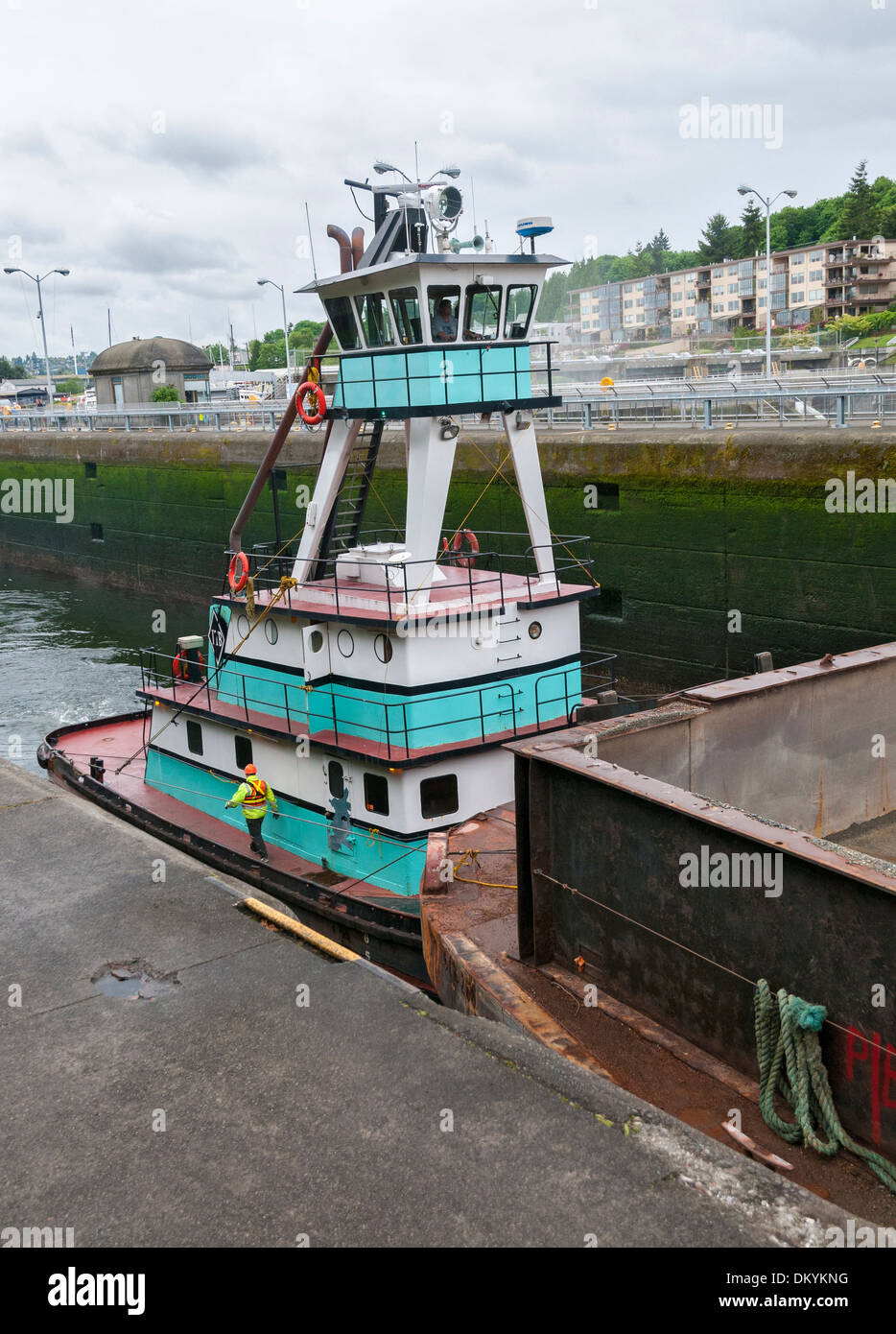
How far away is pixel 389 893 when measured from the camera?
1162cm

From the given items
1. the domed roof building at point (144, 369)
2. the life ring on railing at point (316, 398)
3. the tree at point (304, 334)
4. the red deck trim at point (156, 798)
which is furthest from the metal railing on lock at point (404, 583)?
the tree at point (304, 334)

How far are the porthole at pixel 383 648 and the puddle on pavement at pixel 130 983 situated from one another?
621 cm

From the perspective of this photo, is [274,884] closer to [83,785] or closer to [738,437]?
[83,785]

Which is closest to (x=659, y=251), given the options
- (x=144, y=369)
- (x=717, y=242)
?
(x=717, y=242)

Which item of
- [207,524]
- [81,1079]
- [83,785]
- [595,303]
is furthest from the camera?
[595,303]

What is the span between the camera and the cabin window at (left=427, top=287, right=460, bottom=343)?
1218cm

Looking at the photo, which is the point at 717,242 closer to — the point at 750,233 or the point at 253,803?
the point at 750,233

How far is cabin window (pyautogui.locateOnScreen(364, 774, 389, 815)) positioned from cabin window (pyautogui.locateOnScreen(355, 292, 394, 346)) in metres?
4.98

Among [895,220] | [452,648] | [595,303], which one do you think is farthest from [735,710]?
[595,303]

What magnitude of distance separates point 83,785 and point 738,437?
37.6 ft

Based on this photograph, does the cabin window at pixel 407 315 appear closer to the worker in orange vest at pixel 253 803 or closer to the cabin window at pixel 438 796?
the cabin window at pixel 438 796

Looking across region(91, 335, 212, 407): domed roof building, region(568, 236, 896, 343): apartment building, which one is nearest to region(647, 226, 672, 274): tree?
region(568, 236, 896, 343): apartment building

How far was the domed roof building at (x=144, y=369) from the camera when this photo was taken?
180 ft

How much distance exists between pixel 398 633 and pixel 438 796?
1.87 m
